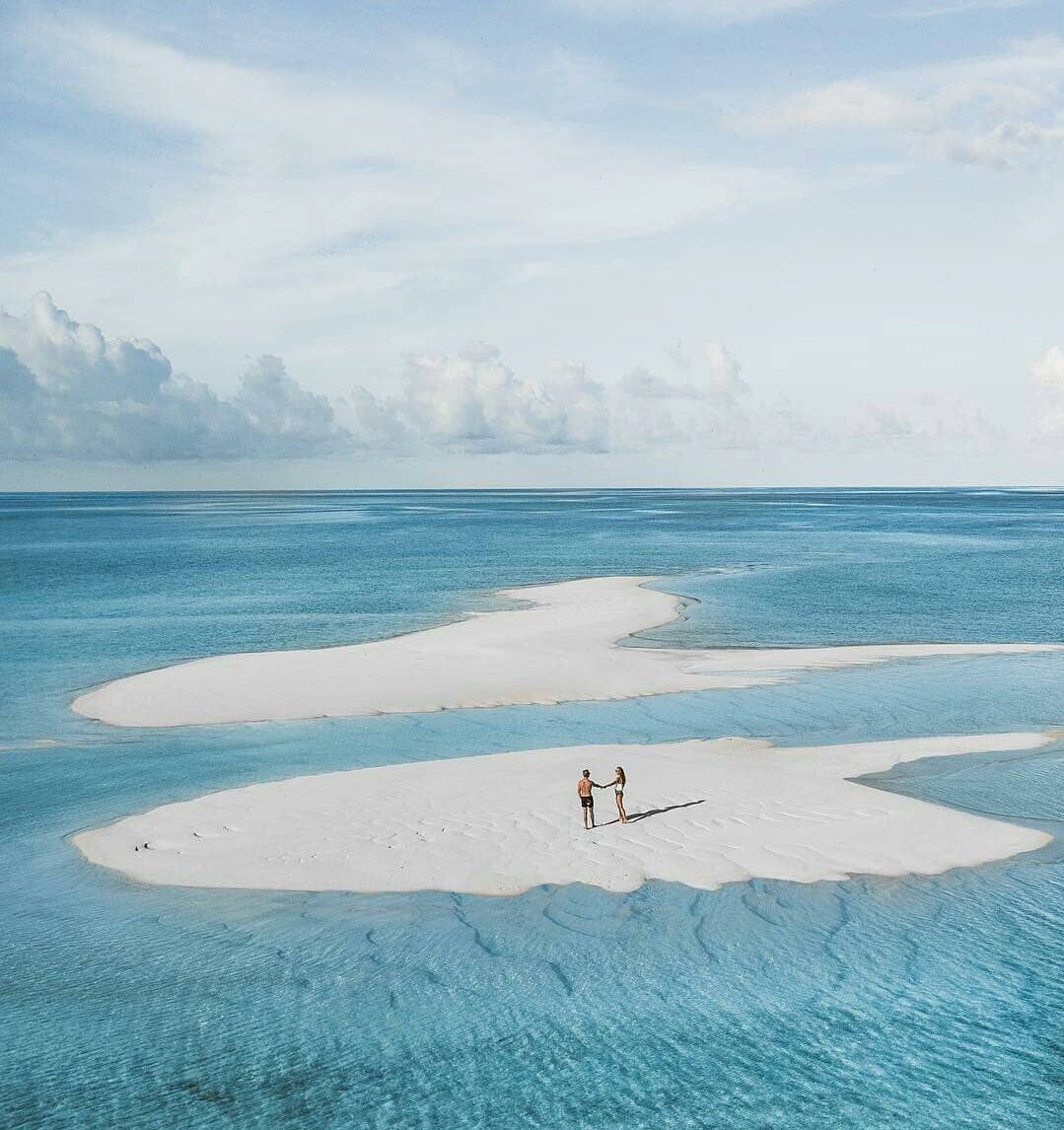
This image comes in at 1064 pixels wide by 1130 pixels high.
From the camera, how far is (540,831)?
27.2 m

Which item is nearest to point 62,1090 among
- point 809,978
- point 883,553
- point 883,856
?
point 809,978

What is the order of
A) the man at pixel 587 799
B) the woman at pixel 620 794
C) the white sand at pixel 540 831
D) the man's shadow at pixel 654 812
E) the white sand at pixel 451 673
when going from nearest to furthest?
1. the white sand at pixel 540 831
2. the man at pixel 587 799
3. the woman at pixel 620 794
4. the man's shadow at pixel 654 812
5. the white sand at pixel 451 673

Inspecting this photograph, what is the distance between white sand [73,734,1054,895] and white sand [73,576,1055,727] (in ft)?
36.6

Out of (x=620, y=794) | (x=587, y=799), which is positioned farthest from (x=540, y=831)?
(x=620, y=794)

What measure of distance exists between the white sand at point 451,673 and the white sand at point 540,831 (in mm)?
11141

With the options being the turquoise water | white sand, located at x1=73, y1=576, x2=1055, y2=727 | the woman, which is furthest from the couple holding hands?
white sand, located at x1=73, y1=576, x2=1055, y2=727

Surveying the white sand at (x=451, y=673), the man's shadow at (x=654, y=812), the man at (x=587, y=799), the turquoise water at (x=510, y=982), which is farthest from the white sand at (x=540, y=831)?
the white sand at (x=451, y=673)

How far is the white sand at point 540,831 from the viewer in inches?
969

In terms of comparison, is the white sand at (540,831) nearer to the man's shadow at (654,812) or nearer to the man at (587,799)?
the man's shadow at (654,812)

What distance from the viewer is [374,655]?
5375 centimetres

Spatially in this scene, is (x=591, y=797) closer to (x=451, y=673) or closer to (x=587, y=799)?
(x=587, y=799)

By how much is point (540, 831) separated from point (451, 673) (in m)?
22.2

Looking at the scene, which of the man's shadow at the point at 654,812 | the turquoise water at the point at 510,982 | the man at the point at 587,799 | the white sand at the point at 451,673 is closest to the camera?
the turquoise water at the point at 510,982

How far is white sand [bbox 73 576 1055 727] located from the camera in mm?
43500
